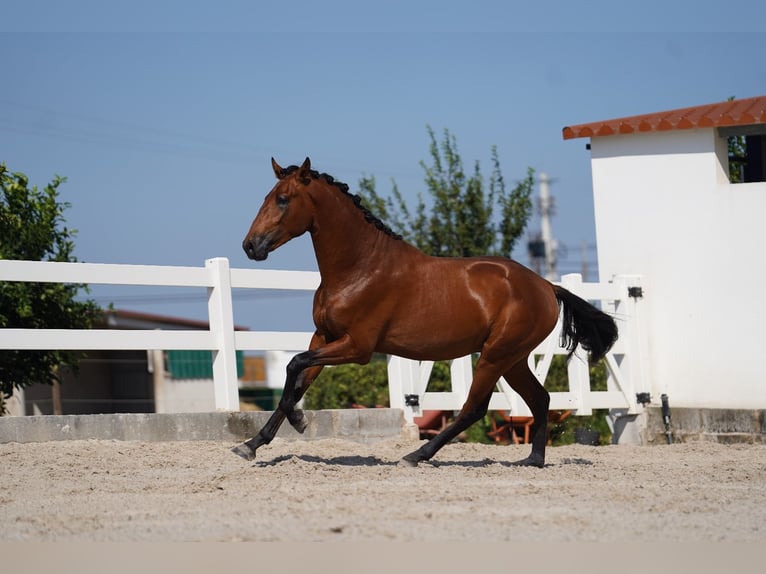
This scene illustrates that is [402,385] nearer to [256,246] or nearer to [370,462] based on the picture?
[370,462]

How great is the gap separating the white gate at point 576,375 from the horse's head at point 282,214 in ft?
10.3

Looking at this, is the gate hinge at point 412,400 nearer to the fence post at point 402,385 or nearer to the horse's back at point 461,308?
the fence post at point 402,385

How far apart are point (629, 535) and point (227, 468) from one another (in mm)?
3113

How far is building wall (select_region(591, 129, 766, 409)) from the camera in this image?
1117cm

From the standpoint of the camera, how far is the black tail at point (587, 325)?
27.8ft

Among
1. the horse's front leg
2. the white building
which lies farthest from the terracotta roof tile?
the horse's front leg

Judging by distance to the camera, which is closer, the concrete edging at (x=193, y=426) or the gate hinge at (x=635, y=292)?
the concrete edging at (x=193, y=426)

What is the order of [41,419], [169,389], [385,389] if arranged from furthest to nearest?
[169,389]
[385,389]
[41,419]

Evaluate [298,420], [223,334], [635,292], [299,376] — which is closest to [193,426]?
[223,334]

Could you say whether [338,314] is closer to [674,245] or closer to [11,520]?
[11,520]

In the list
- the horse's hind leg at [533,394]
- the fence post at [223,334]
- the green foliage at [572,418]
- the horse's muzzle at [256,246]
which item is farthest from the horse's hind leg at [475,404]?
the green foliage at [572,418]

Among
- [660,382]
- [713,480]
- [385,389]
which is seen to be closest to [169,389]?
[385,389]

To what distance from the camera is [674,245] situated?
11.6 metres

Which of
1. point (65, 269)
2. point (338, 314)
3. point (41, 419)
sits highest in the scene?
point (65, 269)
